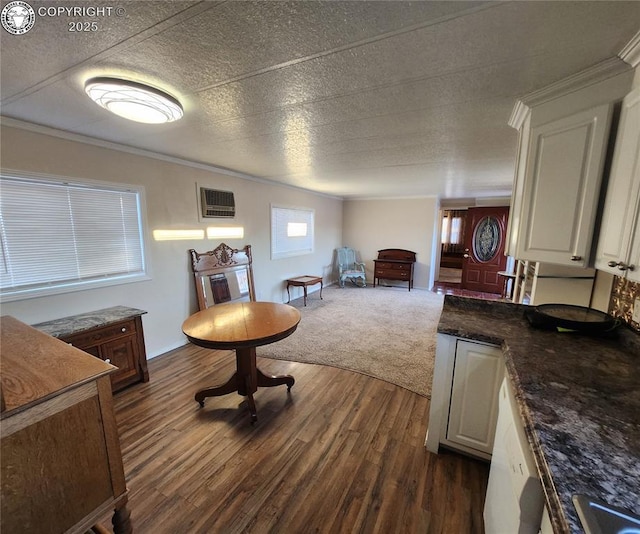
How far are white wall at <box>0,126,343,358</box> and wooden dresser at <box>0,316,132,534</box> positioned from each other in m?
1.70

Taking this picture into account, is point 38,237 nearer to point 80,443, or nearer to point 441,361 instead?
point 80,443

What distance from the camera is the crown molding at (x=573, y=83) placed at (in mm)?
1231

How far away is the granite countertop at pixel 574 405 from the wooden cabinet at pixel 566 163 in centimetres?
47

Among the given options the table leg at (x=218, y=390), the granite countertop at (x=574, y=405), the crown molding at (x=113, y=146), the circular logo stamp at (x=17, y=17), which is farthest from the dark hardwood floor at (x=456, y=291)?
the circular logo stamp at (x=17, y=17)

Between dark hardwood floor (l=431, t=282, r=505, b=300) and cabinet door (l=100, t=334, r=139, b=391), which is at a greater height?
cabinet door (l=100, t=334, r=139, b=391)

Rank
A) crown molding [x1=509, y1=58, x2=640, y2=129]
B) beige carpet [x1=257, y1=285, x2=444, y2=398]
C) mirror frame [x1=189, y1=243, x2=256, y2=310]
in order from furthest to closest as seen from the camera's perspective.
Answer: mirror frame [x1=189, y1=243, x2=256, y2=310] → beige carpet [x1=257, y1=285, x2=444, y2=398] → crown molding [x1=509, y1=58, x2=640, y2=129]

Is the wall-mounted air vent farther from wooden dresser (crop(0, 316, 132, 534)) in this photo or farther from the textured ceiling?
wooden dresser (crop(0, 316, 132, 534))

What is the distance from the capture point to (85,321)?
2332 mm

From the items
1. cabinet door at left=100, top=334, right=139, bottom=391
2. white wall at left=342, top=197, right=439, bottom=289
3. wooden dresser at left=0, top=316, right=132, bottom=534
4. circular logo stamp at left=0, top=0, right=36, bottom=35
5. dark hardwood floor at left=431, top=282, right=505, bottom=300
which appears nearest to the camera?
wooden dresser at left=0, top=316, right=132, bottom=534

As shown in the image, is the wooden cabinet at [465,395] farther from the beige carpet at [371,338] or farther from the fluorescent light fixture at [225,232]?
the fluorescent light fixture at [225,232]

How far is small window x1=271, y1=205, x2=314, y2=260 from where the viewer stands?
195 inches

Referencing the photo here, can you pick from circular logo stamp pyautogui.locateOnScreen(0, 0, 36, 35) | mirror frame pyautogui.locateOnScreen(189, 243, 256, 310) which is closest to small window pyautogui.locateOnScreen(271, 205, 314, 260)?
mirror frame pyautogui.locateOnScreen(189, 243, 256, 310)

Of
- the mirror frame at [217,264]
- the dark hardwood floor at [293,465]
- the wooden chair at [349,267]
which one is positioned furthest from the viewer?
the wooden chair at [349,267]

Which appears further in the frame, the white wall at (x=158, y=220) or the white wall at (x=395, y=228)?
the white wall at (x=395, y=228)
